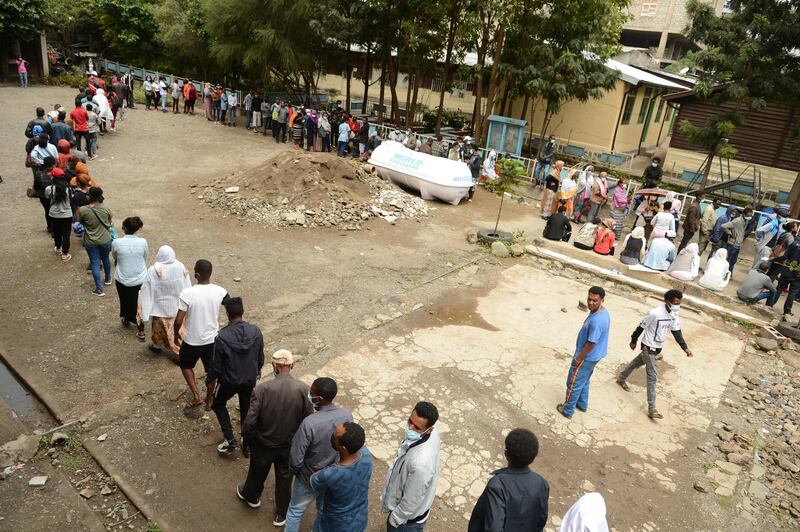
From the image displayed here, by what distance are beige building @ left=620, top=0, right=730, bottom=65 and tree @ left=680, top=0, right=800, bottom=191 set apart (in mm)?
29063

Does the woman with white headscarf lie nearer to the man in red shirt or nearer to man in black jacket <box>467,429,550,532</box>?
man in black jacket <box>467,429,550,532</box>

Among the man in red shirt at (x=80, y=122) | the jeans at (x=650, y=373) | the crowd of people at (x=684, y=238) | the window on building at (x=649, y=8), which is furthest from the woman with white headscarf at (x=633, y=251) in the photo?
Answer: the window on building at (x=649, y=8)

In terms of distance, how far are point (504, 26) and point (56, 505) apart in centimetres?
1749

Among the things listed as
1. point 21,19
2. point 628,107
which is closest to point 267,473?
point 628,107

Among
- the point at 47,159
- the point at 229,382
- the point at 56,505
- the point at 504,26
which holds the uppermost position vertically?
the point at 504,26

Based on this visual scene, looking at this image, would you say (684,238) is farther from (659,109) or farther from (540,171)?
(659,109)

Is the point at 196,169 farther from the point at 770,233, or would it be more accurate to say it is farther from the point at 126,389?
the point at 770,233

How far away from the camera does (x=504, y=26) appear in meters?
17.6

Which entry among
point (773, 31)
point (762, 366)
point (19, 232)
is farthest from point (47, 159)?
point (773, 31)

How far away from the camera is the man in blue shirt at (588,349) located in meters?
5.69

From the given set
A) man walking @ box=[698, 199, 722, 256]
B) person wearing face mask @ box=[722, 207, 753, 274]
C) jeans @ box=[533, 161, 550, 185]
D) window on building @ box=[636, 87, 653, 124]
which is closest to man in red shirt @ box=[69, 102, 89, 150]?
jeans @ box=[533, 161, 550, 185]

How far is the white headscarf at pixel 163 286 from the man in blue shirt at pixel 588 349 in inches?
174

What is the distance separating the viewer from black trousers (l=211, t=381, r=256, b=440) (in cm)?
468

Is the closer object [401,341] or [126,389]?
[126,389]
